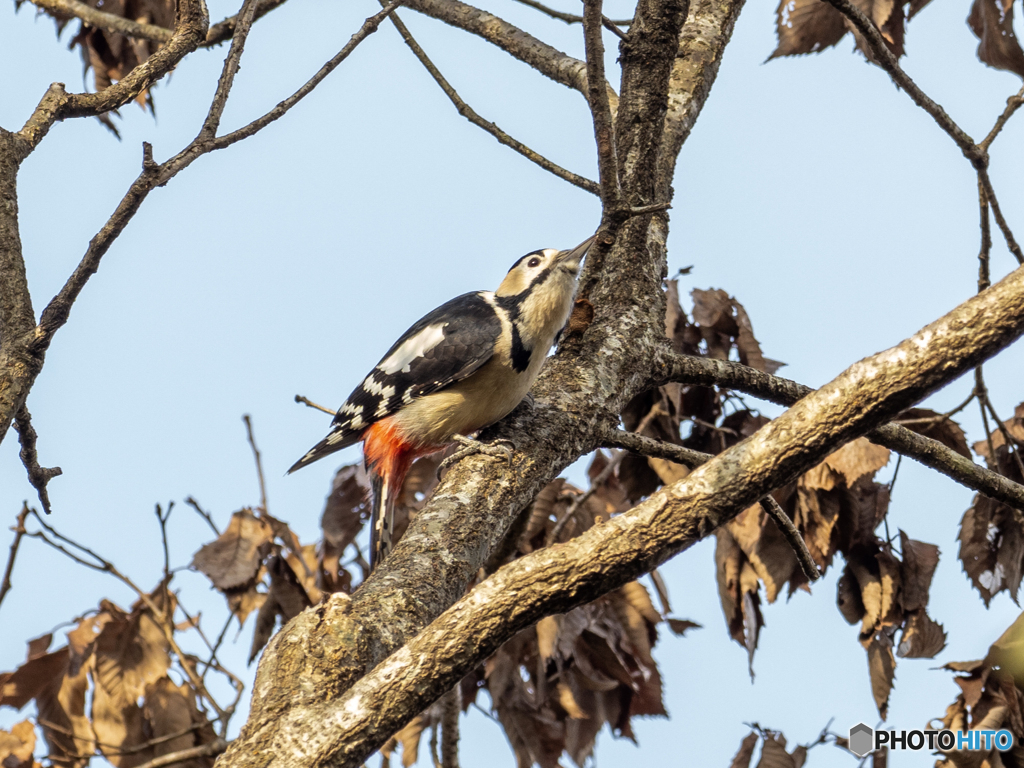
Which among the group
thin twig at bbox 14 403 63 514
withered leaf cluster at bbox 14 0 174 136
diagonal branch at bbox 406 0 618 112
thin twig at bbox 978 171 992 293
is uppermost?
withered leaf cluster at bbox 14 0 174 136

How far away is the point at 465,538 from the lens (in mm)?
2404

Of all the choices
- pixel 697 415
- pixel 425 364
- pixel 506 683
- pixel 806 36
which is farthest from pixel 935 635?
pixel 806 36

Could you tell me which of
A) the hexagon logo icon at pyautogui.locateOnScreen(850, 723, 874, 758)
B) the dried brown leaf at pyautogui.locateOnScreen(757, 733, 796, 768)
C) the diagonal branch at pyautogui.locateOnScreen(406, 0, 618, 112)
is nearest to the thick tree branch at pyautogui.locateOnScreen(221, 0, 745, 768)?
the diagonal branch at pyautogui.locateOnScreen(406, 0, 618, 112)

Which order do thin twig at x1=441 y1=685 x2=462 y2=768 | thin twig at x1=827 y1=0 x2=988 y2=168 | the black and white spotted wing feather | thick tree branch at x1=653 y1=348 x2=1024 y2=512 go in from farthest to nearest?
the black and white spotted wing feather → thin twig at x1=441 y1=685 x2=462 y2=768 → thin twig at x1=827 y1=0 x2=988 y2=168 → thick tree branch at x1=653 y1=348 x2=1024 y2=512

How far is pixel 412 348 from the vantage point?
157 inches

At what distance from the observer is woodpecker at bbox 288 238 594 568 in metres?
3.63

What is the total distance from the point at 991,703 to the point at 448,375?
2154 mm

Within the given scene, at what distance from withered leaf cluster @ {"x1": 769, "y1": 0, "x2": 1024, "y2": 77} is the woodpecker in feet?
4.15

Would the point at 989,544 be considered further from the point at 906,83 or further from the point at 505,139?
the point at 505,139

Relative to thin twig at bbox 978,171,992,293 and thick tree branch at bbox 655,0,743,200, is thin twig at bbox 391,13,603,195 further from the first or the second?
thin twig at bbox 978,171,992,293

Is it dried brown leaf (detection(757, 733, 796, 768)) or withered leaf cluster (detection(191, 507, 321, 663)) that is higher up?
withered leaf cluster (detection(191, 507, 321, 663))

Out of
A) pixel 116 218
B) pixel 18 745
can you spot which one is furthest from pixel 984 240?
pixel 18 745

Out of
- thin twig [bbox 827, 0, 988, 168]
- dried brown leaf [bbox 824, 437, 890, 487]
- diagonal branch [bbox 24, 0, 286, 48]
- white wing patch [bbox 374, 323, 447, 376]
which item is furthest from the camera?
diagonal branch [bbox 24, 0, 286, 48]

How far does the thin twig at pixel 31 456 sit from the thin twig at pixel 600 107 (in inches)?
59.8
